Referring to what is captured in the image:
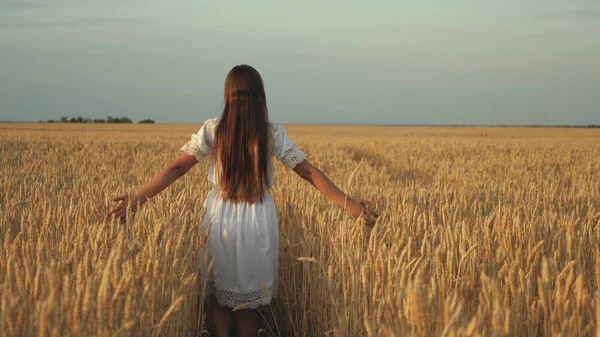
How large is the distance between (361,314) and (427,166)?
9.54 metres

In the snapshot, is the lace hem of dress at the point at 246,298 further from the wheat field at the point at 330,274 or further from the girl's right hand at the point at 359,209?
the girl's right hand at the point at 359,209

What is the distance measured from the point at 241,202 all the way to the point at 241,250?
0.84 feet

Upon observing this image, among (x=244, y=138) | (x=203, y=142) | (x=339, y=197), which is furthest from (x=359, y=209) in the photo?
(x=203, y=142)

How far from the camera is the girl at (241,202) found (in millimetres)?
2914

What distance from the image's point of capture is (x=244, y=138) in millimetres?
2930

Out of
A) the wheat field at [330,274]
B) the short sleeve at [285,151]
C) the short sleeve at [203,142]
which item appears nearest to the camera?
the wheat field at [330,274]

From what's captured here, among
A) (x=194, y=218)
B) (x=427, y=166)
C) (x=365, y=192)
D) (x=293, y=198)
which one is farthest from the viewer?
(x=427, y=166)

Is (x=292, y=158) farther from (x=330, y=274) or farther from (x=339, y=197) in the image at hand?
(x=330, y=274)

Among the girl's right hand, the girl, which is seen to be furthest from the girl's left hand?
the girl's right hand

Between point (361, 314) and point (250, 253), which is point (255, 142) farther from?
point (361, 314)

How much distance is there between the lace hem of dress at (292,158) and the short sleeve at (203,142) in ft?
1.36

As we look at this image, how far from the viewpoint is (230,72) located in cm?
296

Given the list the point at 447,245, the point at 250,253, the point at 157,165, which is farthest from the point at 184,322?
the point at 157,165

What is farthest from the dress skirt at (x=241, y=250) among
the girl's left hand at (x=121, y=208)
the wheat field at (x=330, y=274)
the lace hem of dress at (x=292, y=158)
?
the girl's left hand at (x=121, y=208)
